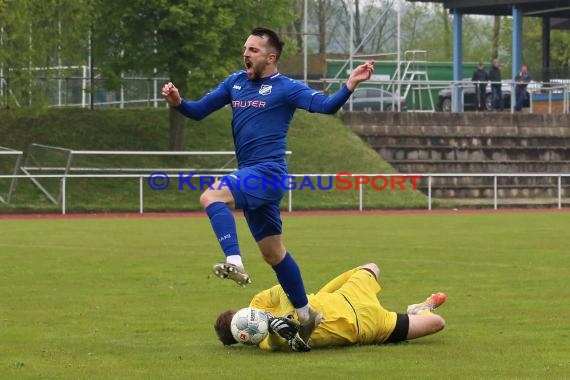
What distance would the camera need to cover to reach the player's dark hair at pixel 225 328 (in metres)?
9.66

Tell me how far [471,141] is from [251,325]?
34.2 metres

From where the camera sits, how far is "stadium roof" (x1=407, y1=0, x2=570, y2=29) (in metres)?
49.0

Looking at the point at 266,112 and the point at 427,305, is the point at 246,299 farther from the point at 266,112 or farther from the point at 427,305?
the point at 266,112

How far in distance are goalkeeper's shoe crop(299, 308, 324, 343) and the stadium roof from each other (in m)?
40.3

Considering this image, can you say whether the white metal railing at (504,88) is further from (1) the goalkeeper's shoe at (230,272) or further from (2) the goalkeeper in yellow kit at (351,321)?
(1) the goalkeeper's shoe at (230,272)

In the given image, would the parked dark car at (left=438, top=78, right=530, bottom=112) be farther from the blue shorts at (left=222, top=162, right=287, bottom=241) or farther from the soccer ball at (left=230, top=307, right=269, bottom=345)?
the soccer ball at (left=230, top=307, right=269, bottom=345)

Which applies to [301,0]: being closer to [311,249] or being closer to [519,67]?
[519,67]

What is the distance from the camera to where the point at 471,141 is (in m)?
43.0

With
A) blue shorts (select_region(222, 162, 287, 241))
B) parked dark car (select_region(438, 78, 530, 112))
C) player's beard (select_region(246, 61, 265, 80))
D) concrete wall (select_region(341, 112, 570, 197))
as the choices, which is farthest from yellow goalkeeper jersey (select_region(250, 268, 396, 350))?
parked dark car (select_region(438, 78, 530, 112))

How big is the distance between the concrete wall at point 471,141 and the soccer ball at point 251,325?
3049cm

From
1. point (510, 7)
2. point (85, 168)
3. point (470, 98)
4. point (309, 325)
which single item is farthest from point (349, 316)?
point (510, 7)

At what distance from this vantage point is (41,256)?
19109 mm

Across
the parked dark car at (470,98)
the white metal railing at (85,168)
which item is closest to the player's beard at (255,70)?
the white metal railing at (85,168)

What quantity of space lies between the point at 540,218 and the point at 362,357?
21409 mm
